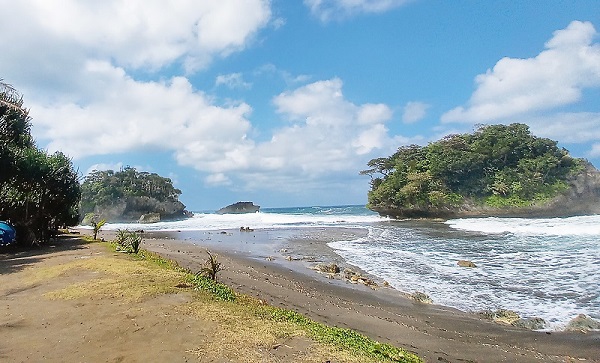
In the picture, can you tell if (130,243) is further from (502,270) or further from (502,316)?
(502,270)

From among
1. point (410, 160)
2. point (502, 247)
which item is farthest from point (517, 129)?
point (502, 247)

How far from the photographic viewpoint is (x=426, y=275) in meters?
15.0

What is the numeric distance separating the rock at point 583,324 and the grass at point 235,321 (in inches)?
202

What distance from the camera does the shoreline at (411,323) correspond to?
24.1ft

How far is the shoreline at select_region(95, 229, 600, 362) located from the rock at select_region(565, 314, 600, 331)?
1.10 ft

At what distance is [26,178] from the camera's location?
18.5 metres

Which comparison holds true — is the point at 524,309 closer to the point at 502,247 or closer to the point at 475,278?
the point at 475,278

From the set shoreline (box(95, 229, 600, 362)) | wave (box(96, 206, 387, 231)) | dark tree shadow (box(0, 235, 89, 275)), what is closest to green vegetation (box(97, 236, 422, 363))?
shoreline (box(95, 229, 600, 362))

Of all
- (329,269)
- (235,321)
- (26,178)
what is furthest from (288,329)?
(26,178)

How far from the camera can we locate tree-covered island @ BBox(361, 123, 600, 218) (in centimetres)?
5256

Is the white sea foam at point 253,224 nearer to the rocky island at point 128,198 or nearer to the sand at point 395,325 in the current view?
the rocky island at point 128,198

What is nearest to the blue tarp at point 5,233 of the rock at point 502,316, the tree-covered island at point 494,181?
the rock at point 502,316

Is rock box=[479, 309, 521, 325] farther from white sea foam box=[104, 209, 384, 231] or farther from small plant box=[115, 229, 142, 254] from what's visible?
white sea foam box=[104, 209, 384, 231]

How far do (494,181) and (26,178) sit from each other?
55564mm
